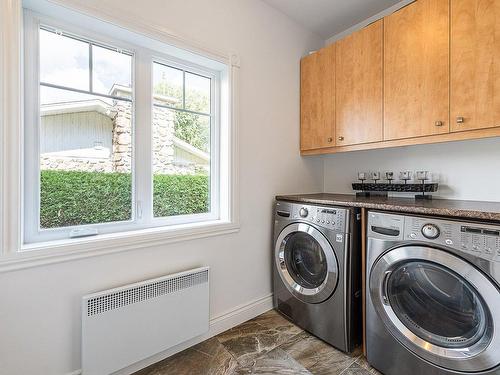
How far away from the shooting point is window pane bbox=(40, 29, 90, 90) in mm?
1360

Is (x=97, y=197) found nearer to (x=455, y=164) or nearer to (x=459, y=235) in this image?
(x=459, y=235)

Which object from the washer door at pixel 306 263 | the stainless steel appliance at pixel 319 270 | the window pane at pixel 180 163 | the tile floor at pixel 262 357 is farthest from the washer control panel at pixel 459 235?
the window pane at pixel 180 163

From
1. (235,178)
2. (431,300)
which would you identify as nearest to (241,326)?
(235,178)

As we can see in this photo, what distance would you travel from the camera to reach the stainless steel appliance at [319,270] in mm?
1630

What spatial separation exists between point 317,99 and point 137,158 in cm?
159

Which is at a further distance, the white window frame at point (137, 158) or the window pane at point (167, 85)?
the window pane at point (167, 85)

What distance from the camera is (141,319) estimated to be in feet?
4.78

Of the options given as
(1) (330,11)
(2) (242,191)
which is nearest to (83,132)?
(2) (242,191)

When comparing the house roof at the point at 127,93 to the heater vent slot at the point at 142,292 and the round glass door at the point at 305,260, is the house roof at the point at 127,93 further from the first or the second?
the round glass door at the point at 305,260

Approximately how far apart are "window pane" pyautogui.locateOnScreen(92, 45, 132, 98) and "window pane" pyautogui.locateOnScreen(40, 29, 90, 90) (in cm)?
5

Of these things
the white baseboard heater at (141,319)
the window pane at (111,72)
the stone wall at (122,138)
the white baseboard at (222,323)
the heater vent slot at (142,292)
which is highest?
the window pane at (111,72)

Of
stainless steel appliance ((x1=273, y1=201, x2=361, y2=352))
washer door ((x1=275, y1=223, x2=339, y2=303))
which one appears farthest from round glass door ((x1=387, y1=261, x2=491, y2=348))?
washer door ((x1=275, y1=223, x2=339, y2=303))

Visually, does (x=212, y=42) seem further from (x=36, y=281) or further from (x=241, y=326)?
(x=241, y=326)

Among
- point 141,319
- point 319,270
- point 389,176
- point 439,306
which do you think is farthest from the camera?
point 389,176
